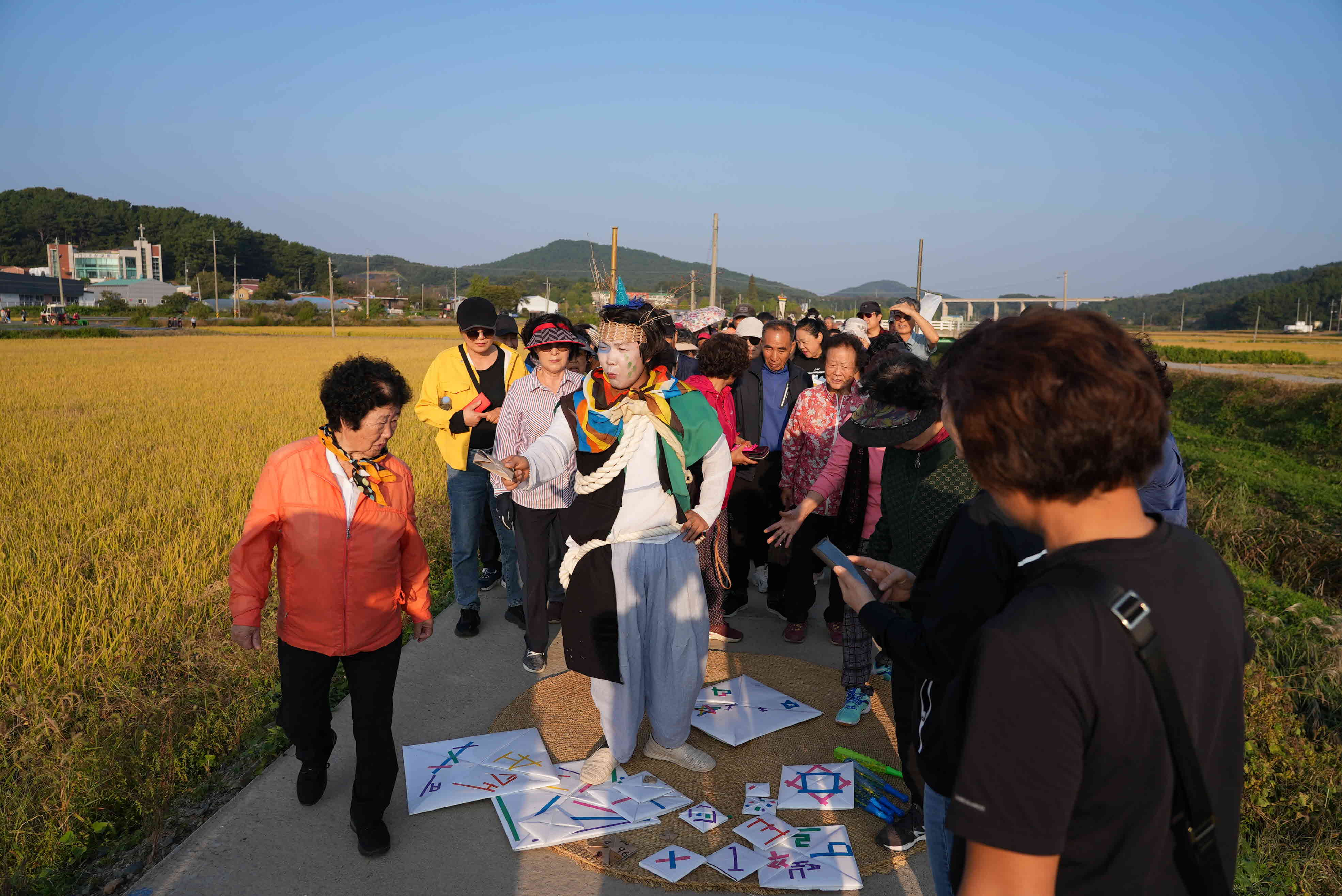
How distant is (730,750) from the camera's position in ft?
13.5

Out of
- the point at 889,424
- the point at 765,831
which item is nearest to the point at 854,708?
the point at 765,831

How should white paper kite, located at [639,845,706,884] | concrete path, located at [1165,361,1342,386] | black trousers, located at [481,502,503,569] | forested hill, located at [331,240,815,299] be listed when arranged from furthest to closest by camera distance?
1. forested hill, located at [331,240,815,299]
2. concrete path, located at [1165,361,1342,386]
3. black trousers, located at [481,502,503,569]
4. white paper kite, located at [639,845,706,884]

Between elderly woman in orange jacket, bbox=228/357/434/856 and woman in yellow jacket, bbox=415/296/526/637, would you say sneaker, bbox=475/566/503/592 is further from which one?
elderly woman in orange jacket, bbox=228/357/434/856

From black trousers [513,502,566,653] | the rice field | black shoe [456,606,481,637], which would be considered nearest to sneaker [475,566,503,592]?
black shoe [456,606,481,637]

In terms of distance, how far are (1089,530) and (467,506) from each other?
4.90m

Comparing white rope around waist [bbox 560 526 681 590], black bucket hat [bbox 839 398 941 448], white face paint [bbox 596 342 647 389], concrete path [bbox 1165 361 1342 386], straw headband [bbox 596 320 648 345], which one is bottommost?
white rope around waist [bbox 560 526 681 590]

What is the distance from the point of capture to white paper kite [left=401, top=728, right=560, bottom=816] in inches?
144

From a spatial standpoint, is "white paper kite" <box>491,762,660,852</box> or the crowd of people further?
"white paper kite" <box>491,762,660,852</box>

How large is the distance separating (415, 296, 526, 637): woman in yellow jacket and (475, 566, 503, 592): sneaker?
0.53 m

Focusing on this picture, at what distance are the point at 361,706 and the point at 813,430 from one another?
129 inches

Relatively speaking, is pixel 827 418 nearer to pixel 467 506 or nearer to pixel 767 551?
pixel 767 551

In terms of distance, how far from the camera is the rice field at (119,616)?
353cm

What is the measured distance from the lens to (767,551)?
6680 mm

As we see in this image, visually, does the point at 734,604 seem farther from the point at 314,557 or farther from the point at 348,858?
the point at 314,557
